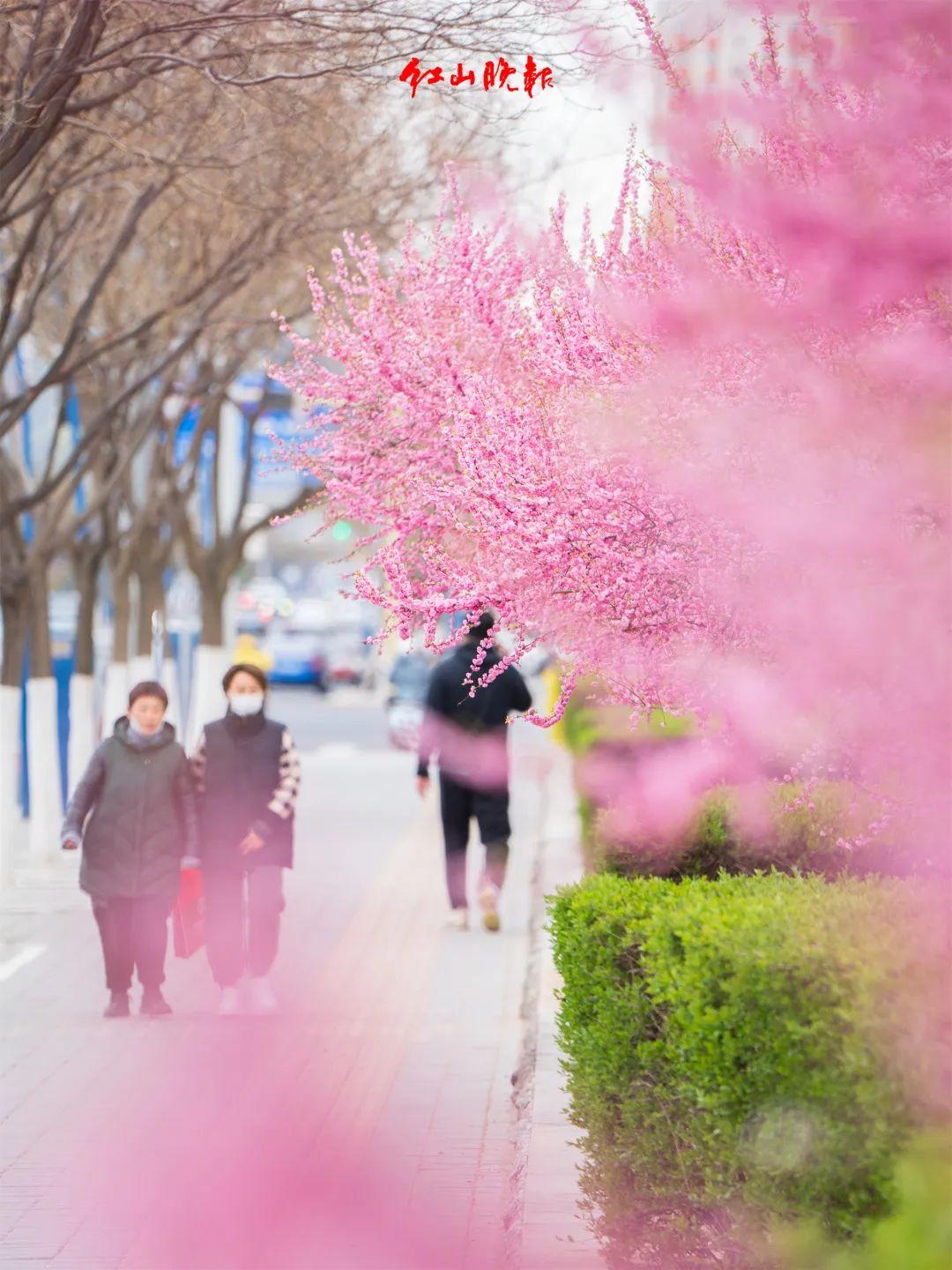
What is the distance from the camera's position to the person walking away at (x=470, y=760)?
13234mm

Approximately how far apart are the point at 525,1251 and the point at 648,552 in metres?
1.99

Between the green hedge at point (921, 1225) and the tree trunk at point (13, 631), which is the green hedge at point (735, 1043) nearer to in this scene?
the green hedge at point (921, 1225)

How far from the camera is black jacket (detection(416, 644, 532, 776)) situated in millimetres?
13250

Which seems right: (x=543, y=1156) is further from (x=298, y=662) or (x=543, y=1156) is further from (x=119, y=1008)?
(x=298, y=662)

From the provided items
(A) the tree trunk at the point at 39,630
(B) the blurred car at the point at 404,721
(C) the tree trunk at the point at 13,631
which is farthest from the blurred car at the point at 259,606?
(C) the tree trunk at the point at 13,631

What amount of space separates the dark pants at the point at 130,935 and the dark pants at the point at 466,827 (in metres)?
3.40

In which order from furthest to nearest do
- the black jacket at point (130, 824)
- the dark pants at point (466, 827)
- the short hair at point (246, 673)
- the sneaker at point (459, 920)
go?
the sneaker at point (459, 920)
the dark pants at point (466, 827)
the short hair at point (246, 673)
the black jacket at point (130, 824)

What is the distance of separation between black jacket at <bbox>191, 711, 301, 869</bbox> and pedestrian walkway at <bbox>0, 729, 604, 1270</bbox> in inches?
31.1

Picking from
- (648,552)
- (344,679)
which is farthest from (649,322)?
(344,679)

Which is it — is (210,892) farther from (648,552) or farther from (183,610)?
(183,610)

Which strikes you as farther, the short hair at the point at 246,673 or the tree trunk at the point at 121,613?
the tree trunk at the point at 121,613

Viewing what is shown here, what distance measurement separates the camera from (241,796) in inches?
410

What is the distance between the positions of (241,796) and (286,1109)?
7.82ft

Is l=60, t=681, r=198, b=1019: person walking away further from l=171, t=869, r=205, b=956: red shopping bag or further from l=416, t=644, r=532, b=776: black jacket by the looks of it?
l=416, t=644, r=532, b=776: black jacket
